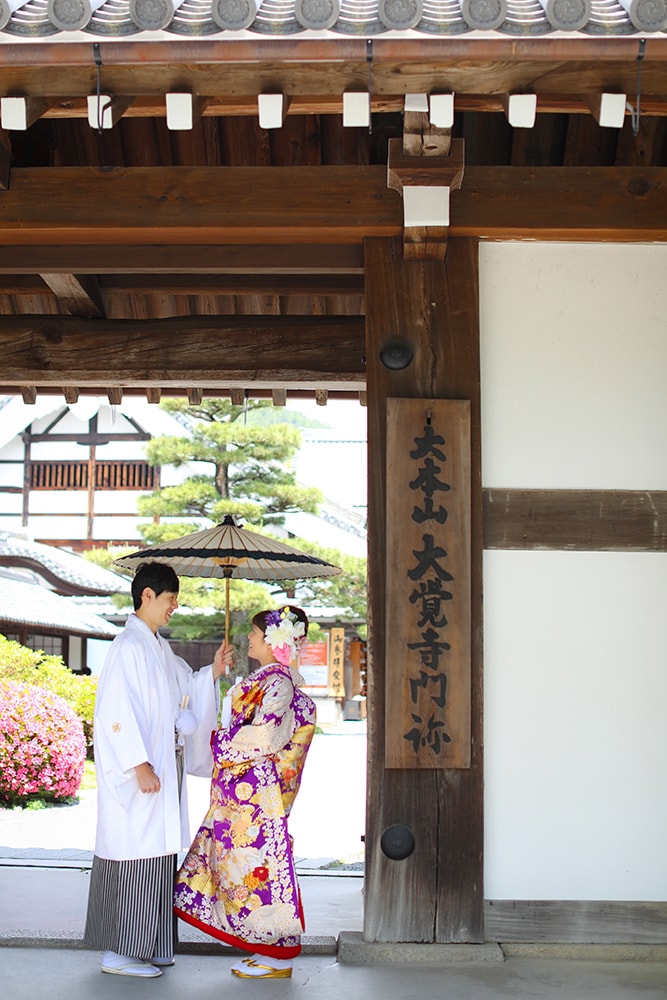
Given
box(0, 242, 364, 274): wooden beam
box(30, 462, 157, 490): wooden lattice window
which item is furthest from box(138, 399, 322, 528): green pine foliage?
box(0, 242, 364, 274): wooden beam

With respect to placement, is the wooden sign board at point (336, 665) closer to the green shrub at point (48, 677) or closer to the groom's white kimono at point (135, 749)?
the green shrub at point (48, 677)

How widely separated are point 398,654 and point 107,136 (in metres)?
2.80

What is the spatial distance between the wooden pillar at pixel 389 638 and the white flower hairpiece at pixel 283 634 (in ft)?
0.99

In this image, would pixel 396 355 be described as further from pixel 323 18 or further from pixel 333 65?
pixel 323 18

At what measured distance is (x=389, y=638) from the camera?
4109mm

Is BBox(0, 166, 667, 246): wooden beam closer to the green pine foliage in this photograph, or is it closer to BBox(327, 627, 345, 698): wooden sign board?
the green pine foliage

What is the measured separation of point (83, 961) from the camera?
400 centimetres

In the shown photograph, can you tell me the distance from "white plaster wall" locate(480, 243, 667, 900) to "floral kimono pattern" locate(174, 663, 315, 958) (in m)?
0.81

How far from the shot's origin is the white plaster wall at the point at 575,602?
4.13m

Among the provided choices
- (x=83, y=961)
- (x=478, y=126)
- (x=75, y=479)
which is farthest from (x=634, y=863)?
(x=75, y=479)

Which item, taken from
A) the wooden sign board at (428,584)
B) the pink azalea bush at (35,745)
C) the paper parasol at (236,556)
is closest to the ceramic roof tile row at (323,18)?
the wooden sign board at (428,584)

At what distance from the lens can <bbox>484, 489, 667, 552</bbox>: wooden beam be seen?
14.0 feet

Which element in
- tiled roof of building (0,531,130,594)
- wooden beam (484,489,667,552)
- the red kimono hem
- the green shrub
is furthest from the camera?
tiled roof of building (0,531,130,594)

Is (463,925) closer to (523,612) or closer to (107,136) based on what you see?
(523,612)
